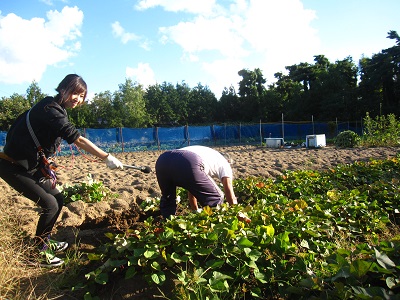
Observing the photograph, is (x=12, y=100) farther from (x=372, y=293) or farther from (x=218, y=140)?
(x=372, y=293)

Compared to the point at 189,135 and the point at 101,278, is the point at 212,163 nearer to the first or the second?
the point at 101,278

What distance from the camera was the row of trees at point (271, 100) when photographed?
2817cm

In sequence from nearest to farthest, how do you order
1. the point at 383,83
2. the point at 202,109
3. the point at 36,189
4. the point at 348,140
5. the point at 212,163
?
the point at 36,189 < the point at 212,163 < the point at 348,140 < the point at 383,83 < the point at 202,109

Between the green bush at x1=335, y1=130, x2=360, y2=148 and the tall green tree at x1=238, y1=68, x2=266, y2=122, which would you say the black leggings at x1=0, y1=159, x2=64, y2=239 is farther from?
the tall green tree at x1=238, y1=68, x2=266, y2=122

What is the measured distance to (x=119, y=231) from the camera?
3252 mm

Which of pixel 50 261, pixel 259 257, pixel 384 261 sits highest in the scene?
pixel 384 261

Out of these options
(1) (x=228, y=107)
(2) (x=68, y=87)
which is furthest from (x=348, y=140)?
(1) (x=228, y=107)

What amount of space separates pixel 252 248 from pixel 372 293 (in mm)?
761

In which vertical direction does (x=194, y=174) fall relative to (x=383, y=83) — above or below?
below

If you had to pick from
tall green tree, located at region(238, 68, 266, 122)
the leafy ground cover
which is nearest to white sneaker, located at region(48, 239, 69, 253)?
the leafy ground cover

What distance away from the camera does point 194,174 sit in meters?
2.82

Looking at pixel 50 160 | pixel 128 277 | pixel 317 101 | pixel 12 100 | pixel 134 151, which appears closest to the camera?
pixel 128 277

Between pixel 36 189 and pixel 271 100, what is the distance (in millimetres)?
37602

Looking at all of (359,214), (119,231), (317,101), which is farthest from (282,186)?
(317,101)
